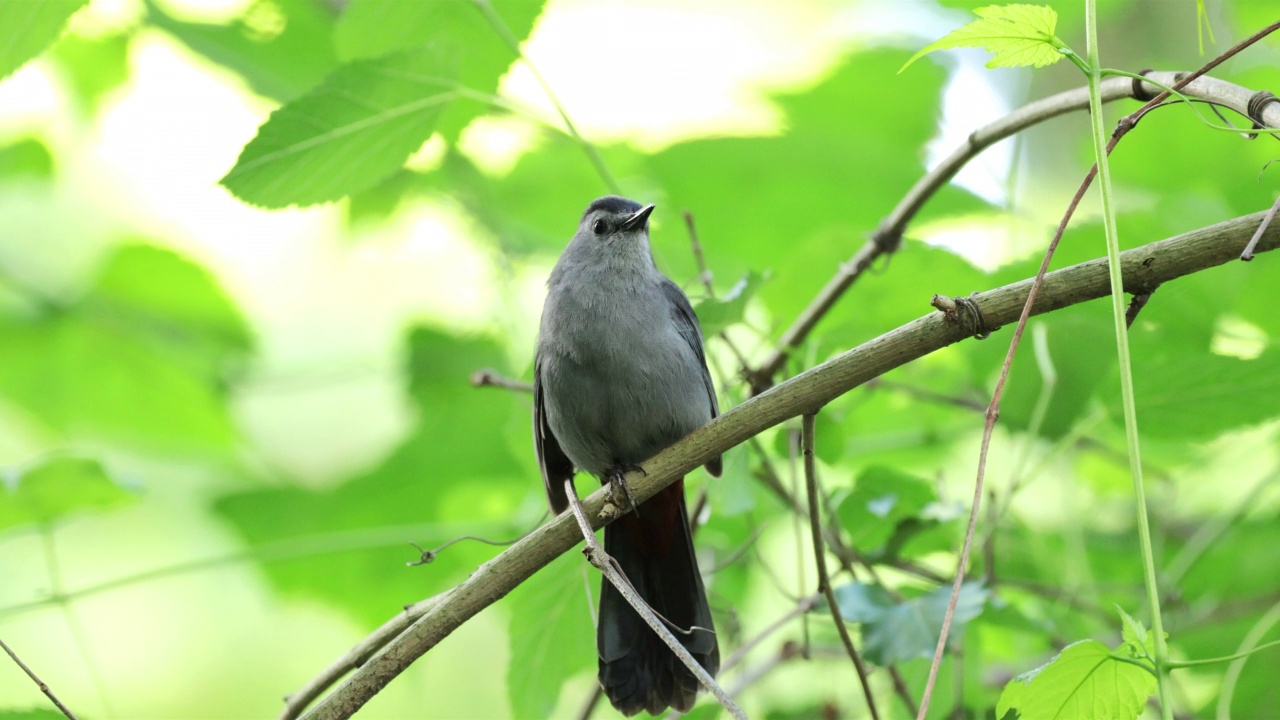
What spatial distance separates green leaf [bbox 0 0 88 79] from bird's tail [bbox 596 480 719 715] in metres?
2.00

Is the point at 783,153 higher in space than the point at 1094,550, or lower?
higher

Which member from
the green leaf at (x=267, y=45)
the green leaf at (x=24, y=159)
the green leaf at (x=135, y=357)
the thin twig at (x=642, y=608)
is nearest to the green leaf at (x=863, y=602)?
the thin twig at (x=642, y=608)

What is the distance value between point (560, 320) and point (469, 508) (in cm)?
100

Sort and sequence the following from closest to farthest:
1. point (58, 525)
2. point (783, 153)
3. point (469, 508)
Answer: point (58, 525), point (783, 153), point (469, 508)

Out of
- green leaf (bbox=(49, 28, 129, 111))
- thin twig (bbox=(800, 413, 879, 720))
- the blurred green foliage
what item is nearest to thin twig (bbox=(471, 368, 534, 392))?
the blurred green foliage

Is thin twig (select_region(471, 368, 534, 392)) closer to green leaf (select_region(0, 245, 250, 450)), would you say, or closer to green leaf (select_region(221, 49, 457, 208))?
green leaf (select_region(221, 49, 457, 208))

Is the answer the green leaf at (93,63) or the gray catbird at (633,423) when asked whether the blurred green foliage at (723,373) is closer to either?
the green leaf at (93,63)

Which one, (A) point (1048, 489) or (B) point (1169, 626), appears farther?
(A) point (1048, 489)

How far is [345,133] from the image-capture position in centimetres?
252

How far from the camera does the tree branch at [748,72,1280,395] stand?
6.05ft

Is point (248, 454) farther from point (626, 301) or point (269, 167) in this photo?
point (269, 167)

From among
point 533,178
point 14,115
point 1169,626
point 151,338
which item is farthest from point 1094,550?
point 14,115

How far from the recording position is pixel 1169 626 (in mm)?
3250

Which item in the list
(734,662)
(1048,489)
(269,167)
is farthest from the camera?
(1048,489)
